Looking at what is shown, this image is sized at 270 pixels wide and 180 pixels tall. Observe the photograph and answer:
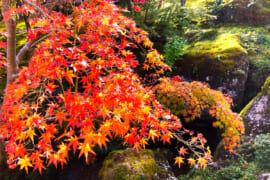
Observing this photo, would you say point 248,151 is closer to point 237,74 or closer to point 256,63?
point 237,74

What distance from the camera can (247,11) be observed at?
8688 millimetres

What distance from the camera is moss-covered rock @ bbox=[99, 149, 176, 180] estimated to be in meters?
3.03

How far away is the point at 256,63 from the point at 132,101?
5.84 meters

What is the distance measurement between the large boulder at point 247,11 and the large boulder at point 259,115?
16.8 feet

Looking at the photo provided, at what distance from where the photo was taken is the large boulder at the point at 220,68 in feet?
18.2

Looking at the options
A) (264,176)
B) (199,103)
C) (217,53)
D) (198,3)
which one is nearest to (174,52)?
(217,53)

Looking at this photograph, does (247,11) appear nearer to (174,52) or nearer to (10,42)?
(174,52)

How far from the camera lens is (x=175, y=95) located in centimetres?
442

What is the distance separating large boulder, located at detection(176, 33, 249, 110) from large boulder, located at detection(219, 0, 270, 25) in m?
3.51

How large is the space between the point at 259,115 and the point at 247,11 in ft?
20.3

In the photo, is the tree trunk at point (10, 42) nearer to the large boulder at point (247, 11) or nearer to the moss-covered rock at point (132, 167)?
the moss-covered rock at point (132, 167)

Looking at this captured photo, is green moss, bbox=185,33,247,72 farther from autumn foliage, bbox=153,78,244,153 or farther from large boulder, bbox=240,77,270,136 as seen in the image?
autumn foliage, bbox=153,78,244,153

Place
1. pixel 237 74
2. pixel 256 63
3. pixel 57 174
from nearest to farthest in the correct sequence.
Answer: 1. pixel 57 174
2. pixel 237 74
3. pixel 256 63

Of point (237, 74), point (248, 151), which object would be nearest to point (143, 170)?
point (248, 151)
